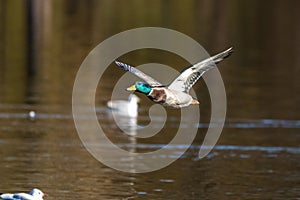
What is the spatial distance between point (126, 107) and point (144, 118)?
2.26 ft

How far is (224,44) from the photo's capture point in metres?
41.7

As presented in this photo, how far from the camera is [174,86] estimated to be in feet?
44.2

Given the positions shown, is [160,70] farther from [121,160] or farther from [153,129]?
[121,160]

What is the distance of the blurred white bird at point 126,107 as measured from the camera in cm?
2355

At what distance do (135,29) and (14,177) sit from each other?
28.9 m

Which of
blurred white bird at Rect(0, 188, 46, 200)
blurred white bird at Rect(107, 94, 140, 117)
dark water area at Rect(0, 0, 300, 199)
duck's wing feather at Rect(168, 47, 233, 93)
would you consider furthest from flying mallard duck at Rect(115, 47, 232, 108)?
blurred white bird at Rect(107, 94, 140, 117)

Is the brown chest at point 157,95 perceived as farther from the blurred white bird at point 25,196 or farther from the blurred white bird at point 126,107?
the blurred white bird at point 126,107

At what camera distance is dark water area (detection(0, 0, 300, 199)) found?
1684cm

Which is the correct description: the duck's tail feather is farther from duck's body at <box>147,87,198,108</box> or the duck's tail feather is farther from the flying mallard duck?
duck's body at <box>147,87,198,108</box>

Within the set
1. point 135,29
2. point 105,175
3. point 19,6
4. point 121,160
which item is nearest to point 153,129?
point 121,160

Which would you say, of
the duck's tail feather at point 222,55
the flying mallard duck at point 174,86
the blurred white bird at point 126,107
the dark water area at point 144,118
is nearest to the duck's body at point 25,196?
the dark water area at point 144,118

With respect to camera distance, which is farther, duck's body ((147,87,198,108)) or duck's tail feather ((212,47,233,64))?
duck's body ((147,87,198,108))

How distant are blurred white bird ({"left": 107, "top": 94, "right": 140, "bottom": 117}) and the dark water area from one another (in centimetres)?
23

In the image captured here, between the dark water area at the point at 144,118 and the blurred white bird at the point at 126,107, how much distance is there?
9.2 inches
